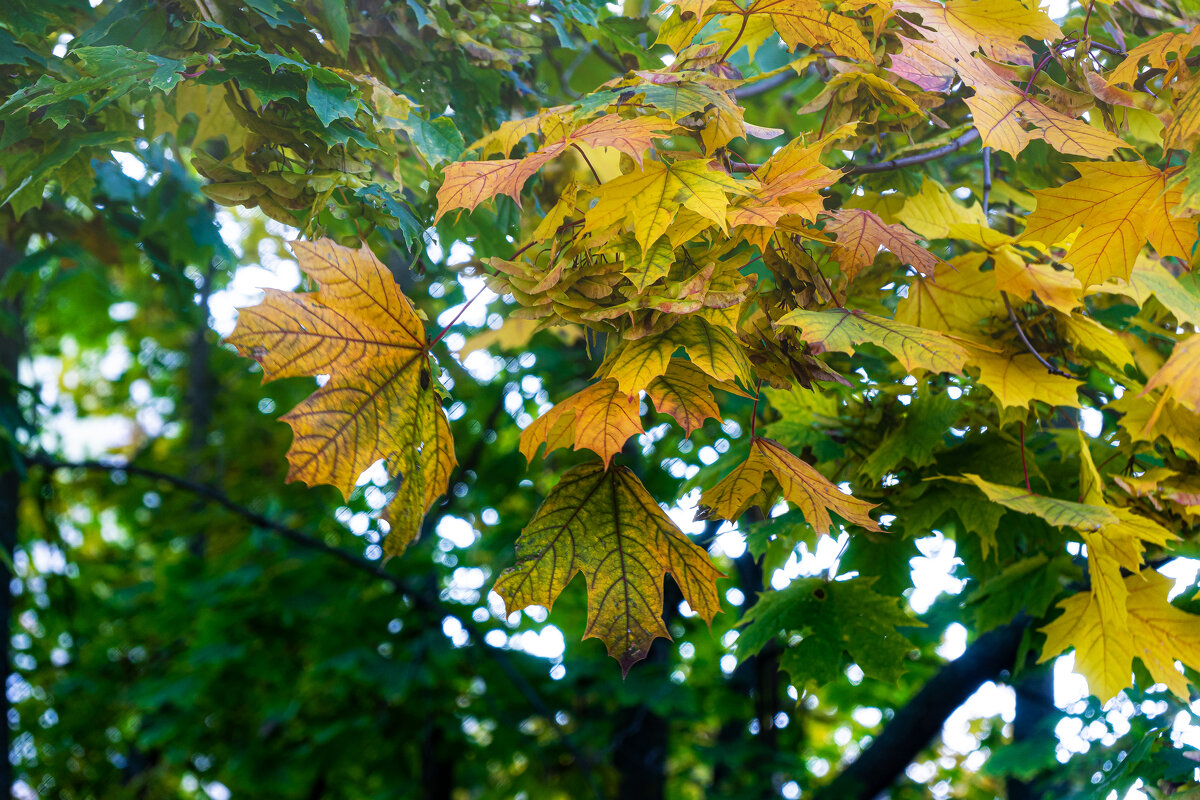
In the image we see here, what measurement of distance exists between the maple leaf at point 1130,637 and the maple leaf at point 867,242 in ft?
2.71

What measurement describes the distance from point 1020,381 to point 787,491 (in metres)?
0.56

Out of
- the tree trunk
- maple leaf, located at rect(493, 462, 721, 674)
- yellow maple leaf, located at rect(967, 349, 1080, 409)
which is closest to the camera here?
maple leaf, located at rect(493, 462, 721, 674)

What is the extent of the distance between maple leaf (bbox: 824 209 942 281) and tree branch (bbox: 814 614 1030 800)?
2.19 metres

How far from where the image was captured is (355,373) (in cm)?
141

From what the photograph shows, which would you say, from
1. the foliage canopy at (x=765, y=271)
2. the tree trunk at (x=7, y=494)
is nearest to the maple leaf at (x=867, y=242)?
the foliage canopy at (x=765, y=271)

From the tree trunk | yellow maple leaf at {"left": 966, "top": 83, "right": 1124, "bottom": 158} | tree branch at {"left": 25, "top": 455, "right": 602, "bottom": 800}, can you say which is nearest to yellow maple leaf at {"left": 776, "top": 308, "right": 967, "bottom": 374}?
yellow maple leaf at {"left": 966, "top": 83, "right": 1124, "bottom": 158}

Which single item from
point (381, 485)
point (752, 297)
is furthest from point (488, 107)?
point (381, 485)

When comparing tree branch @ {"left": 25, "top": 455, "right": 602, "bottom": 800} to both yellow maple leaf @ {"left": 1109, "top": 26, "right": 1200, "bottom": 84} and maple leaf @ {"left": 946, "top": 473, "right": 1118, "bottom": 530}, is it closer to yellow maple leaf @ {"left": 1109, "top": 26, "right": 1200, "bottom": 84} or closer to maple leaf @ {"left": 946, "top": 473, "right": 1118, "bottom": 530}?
maple leaf @ {"left": 946, "top": 473, "right": 1118, "bottom": 530}

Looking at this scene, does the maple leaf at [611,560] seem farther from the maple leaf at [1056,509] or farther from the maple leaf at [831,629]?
the maple leaf at [1056,509]

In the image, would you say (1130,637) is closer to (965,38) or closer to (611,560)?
(611,560)

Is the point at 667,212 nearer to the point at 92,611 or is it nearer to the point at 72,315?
the point at 92,611

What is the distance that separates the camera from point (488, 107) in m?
2.53

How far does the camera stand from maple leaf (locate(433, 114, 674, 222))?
1428mm

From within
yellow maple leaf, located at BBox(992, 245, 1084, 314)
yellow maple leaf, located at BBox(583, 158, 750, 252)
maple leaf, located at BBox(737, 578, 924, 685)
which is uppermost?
yellow maple leaf, located at BBox(583, 158, 750, 252)
